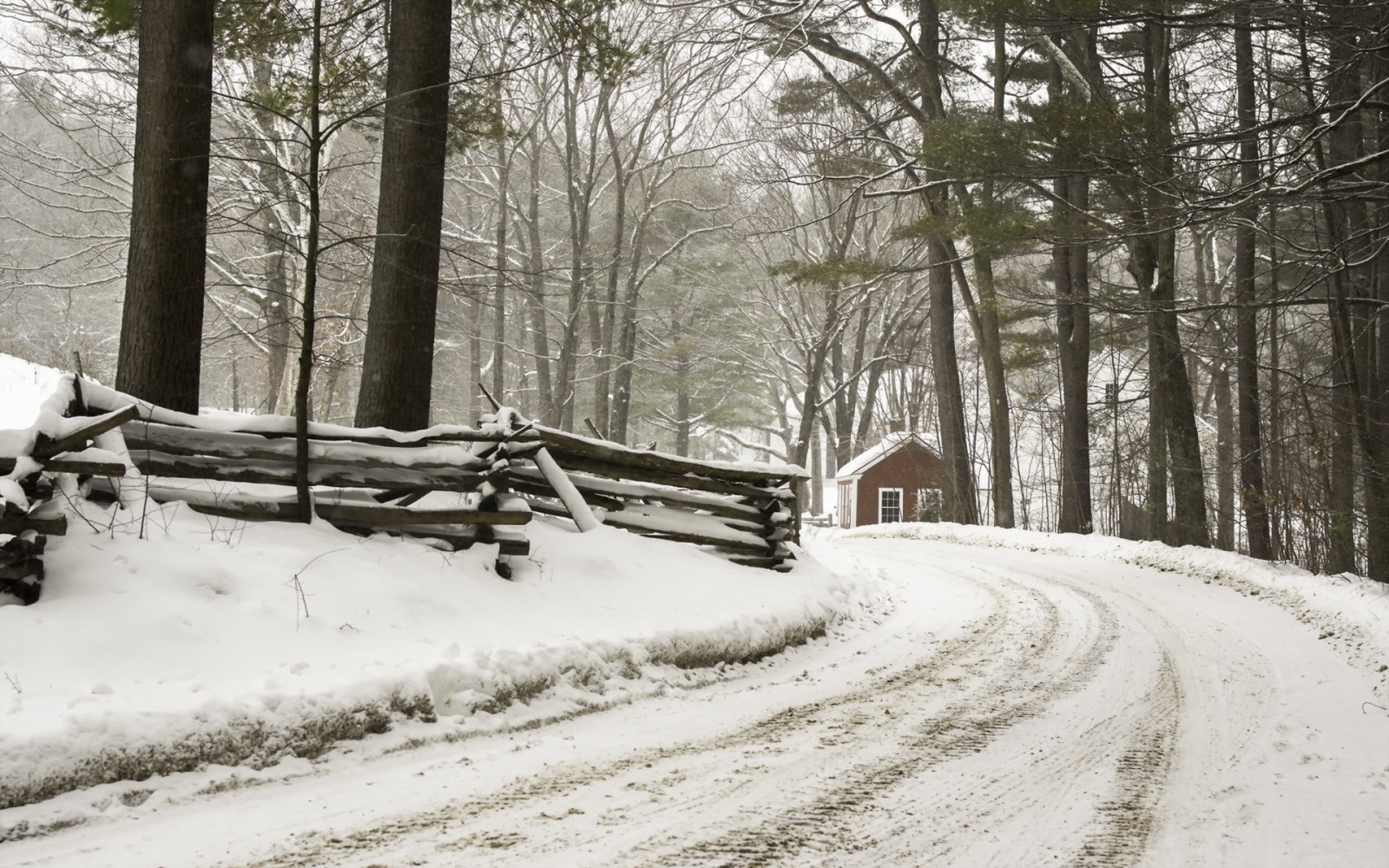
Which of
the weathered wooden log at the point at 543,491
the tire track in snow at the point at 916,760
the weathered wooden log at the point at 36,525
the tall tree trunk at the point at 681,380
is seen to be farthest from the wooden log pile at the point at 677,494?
the tall tree trunk at the point at 681,380

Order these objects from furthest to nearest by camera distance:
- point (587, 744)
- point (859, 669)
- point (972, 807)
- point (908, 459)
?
point (908, 459) < point (859, 669) < point (587, 744) < point (972, 807)

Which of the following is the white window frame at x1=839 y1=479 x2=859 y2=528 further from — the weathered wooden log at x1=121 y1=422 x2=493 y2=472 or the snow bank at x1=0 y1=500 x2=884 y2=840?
the weathered wooden log at x1=121 y1=422 x2=493 y2=472

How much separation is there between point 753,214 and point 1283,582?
19.0 meters

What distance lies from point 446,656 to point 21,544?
6.76 feet

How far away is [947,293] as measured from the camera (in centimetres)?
2089

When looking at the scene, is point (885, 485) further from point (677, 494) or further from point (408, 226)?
point (408, 226)

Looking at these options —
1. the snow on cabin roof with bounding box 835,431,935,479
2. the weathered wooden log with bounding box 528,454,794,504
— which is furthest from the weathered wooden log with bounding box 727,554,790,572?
the snow on cabin roof with bounding box 835,431,935,479

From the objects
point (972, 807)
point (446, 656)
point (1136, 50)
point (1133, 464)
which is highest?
point (1136, 50)

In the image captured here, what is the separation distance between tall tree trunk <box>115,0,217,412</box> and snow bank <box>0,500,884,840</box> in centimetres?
127

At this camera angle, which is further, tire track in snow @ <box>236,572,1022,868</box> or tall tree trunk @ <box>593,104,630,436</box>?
tall tree trunk @ <box>593,104,630,436</box>

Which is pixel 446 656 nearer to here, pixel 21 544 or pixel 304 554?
pixel 304 554

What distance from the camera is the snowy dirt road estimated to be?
3.32m

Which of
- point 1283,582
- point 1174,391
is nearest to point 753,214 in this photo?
point 1174,391

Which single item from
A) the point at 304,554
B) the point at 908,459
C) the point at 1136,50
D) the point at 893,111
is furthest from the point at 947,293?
the point at 304,554
